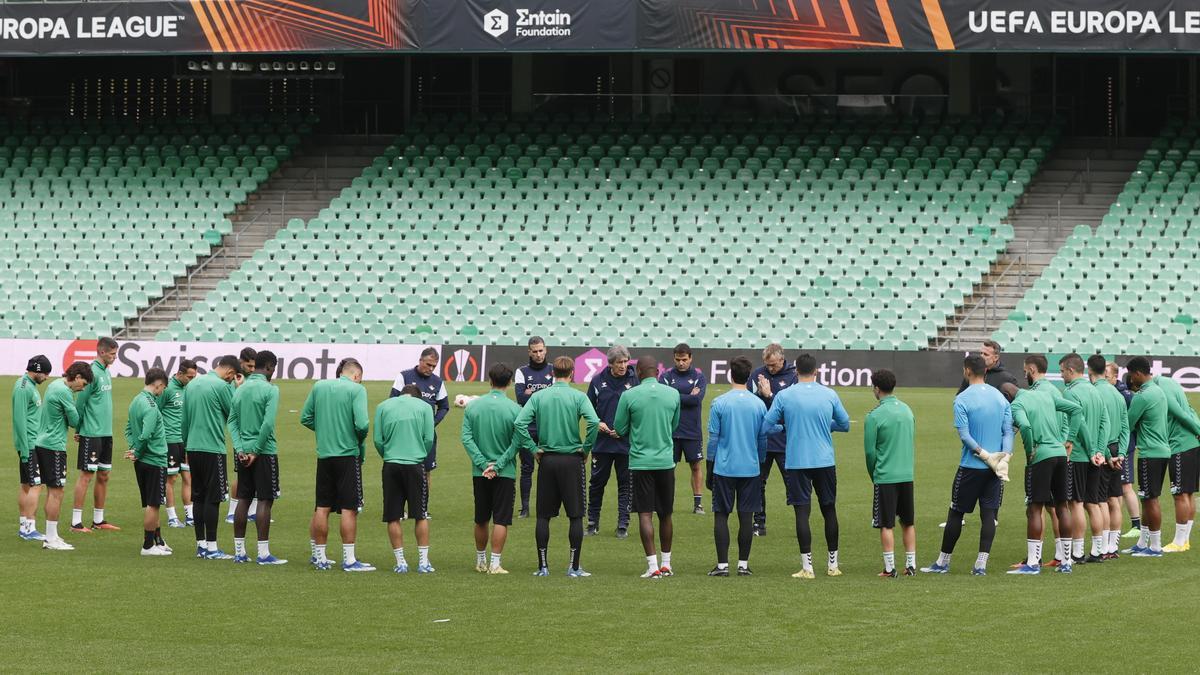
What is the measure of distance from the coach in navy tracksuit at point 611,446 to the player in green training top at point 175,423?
4048 mm

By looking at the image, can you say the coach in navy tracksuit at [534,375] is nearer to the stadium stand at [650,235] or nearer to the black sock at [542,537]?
the black sock at [542,537]

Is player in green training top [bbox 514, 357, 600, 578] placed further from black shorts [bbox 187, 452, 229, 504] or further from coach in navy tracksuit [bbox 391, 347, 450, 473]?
black shorts [bbox 187, 452, 229, 504]

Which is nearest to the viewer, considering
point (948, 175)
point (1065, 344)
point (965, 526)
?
point (965, 526)

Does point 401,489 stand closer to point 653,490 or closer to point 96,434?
point 653,490

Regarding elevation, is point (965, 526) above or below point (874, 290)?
below

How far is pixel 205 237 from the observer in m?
42.1

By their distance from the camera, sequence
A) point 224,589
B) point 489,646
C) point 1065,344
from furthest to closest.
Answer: point 1065,344, point 224,589, point 489,646

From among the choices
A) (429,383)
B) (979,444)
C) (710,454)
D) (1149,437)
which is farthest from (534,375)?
(1149,437)

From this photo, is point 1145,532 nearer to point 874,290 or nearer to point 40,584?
point 40,584

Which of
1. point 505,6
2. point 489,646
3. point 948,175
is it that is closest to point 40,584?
point 489,646

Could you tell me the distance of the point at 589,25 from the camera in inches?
1551

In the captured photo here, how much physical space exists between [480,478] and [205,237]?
95.0 ft

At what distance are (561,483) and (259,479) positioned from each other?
2782mm

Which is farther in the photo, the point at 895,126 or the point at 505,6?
the point at 895,126
